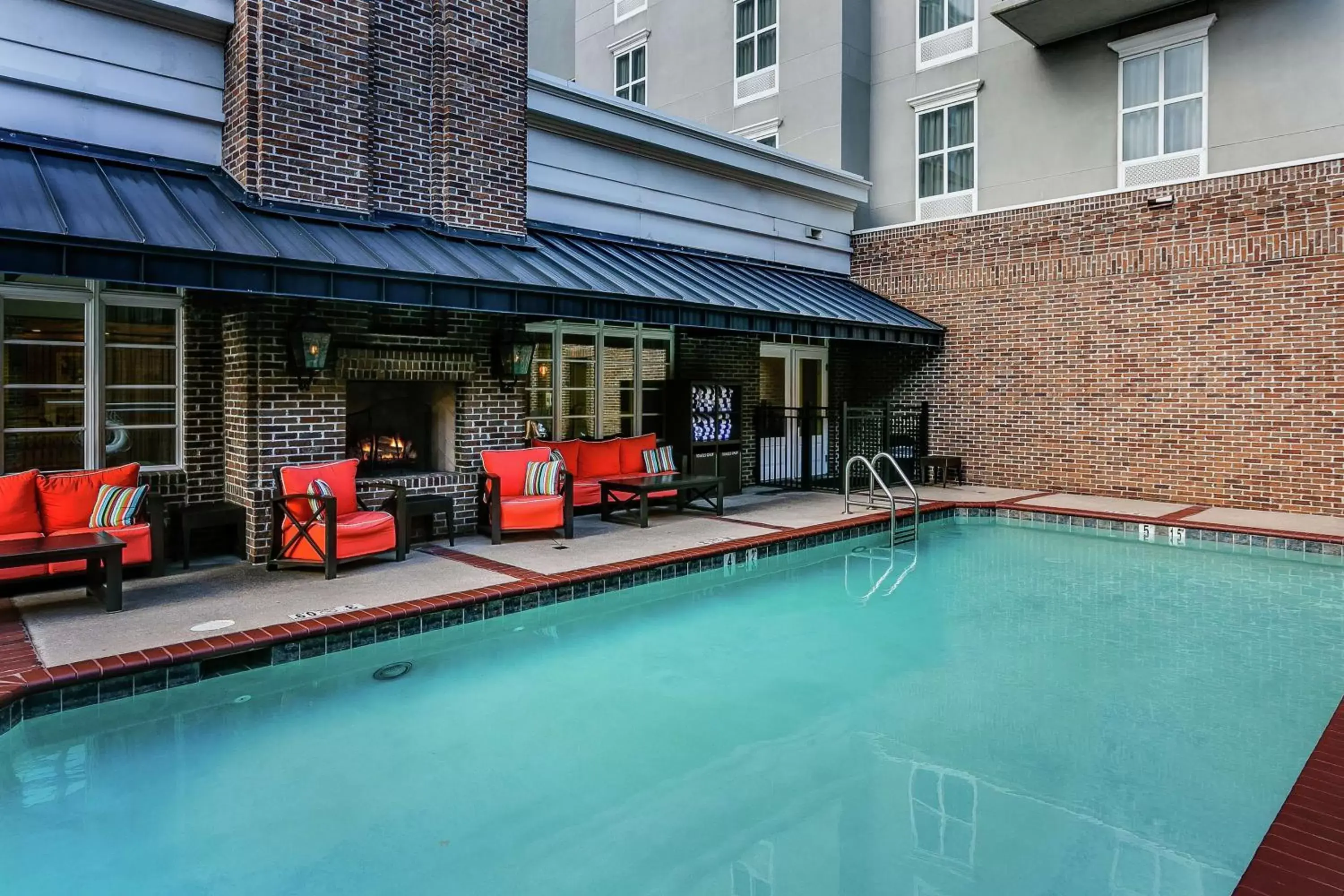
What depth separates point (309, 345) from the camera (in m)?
6.61

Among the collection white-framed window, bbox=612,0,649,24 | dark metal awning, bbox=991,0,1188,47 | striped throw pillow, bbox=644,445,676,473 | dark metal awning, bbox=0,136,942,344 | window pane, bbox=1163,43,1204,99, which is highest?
white-framed window, bbox=612,0,649,24

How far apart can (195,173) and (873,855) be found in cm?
707

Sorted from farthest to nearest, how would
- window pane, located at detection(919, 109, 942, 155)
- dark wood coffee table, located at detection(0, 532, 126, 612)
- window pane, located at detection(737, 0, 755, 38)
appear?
window pane, located at detection(737, 0, 755, 38)
window pane, located at detection(919, 109, 942, 155)
dark wood coffee table, located at detection(0, 532, 126, 612)

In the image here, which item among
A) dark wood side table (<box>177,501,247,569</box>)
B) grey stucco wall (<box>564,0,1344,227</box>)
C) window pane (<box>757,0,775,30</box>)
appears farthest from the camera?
window pane (<box>757,0,775,30</box>)

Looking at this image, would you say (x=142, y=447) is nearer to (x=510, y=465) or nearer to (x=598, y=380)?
(x=510, y=465)

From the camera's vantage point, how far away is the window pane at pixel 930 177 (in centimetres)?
1280

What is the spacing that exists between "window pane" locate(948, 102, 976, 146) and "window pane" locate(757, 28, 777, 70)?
3606 mm

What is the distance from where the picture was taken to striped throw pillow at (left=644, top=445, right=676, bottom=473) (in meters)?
9.89

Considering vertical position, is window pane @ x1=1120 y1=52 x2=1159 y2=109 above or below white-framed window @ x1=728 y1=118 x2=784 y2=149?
below

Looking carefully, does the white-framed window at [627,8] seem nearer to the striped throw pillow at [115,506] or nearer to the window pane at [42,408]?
the window pane at [42,408]

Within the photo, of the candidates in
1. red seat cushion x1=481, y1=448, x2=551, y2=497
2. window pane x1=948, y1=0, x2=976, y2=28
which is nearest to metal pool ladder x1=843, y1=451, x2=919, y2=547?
red seat cushion x1=481, y1=448, x2=551, y2=497

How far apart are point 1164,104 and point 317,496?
37.0ft

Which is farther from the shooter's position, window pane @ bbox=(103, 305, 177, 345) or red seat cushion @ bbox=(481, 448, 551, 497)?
red seat cushion @ bbox=(481, 448, 551, 497)

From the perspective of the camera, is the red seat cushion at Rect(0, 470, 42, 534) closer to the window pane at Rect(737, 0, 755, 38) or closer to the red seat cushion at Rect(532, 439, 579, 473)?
the red seat cushion at Rect(532, 439, 579, 473)
